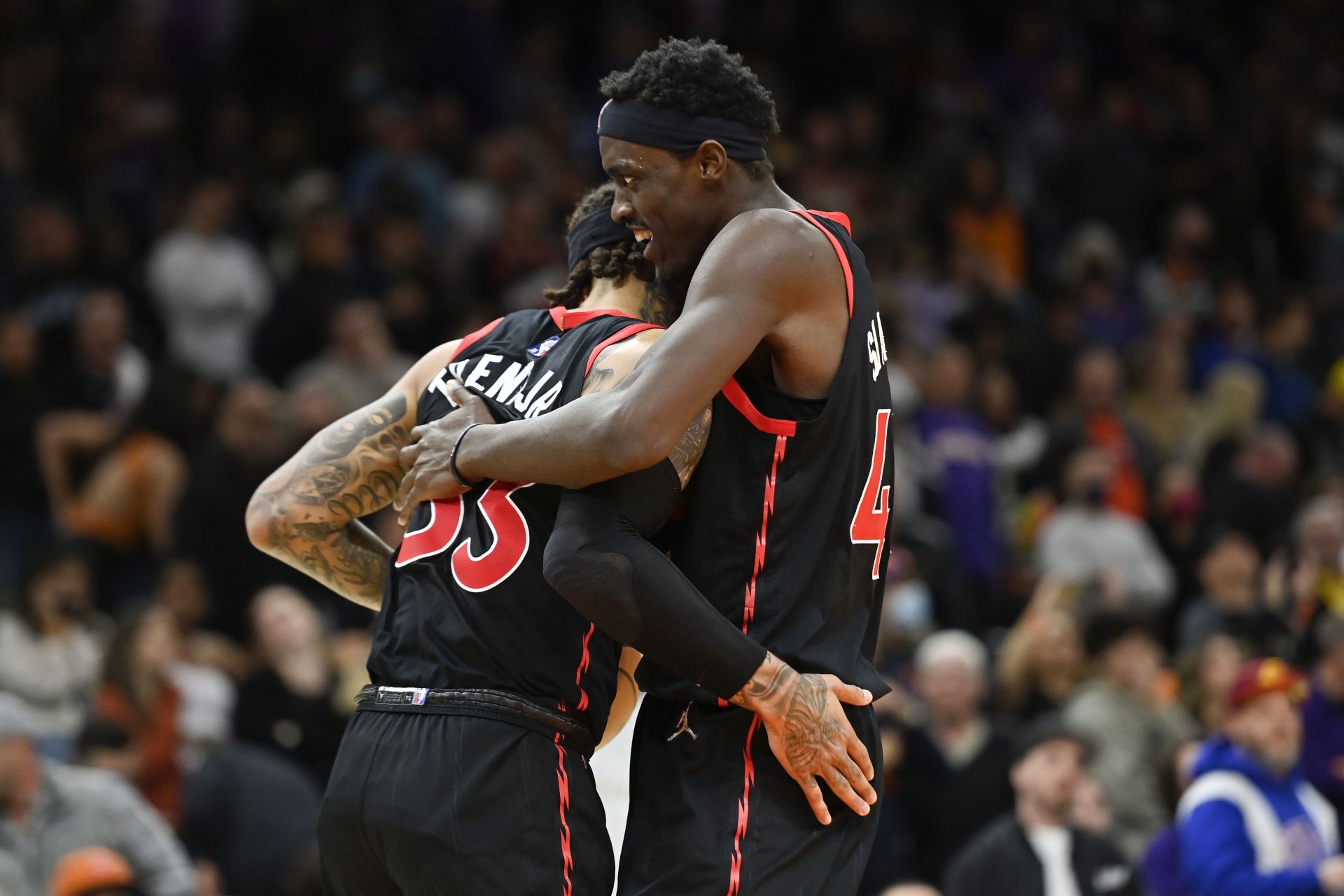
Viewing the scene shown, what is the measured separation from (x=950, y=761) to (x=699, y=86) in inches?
234

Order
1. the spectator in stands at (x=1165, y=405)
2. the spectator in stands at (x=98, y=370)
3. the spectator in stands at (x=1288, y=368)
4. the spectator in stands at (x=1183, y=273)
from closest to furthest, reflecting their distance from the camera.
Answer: the spectator in stands at (x=98, y=370)
the spectator in stands at (x=1165, y=405)
the spectator in stands at (x=1288, y=368)
the spectator in stands at (x=1183, y=273)

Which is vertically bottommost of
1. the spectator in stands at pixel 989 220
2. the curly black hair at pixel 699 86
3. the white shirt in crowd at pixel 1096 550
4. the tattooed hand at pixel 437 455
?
the white shirt in crowd at pixel 1096 550

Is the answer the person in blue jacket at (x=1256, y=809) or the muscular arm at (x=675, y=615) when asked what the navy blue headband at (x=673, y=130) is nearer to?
the muscular arm at (x=675, y=615)

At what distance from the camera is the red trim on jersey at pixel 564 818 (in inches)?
153

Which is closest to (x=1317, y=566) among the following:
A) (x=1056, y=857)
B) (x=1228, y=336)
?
(x=1056, y=857)

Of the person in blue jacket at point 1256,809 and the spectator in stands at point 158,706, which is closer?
the person in blue jacket at point 1256,809

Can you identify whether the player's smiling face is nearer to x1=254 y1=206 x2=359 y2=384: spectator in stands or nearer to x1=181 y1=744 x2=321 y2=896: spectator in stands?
x1=181 y1=744 x2=321 y2=896: spectator in stands

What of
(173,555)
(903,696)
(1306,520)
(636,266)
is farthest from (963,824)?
(636,266)

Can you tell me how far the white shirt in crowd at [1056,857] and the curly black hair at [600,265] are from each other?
4.11m

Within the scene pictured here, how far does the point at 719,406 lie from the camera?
3.95 metres

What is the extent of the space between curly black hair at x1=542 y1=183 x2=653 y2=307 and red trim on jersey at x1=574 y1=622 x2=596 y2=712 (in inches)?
34.5

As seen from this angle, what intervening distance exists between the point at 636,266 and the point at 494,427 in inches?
25.0

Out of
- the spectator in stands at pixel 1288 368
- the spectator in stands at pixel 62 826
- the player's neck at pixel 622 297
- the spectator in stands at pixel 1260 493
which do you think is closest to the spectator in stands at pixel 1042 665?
the spectator in stands at pixel 1260 493

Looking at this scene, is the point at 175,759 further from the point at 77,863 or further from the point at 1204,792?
the point at 1204,792
